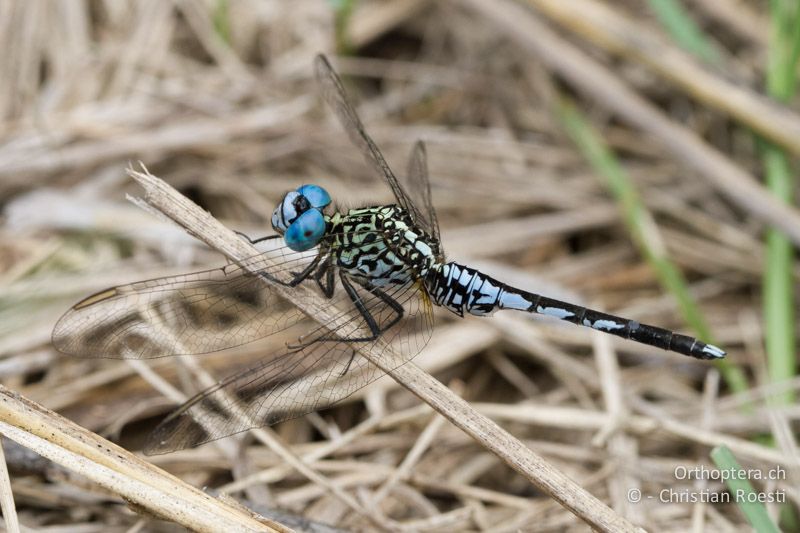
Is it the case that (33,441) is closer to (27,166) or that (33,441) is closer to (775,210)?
(27,166)

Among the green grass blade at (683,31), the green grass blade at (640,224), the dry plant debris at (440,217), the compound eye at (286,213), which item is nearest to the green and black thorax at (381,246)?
the compound eye at (286,213)

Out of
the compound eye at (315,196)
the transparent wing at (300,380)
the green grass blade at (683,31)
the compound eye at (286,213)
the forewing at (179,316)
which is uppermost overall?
the green grass blade at (683,31)

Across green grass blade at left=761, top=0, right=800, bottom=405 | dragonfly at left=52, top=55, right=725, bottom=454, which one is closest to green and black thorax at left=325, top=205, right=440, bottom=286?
dragonfly at left=52, top=55, right=725, bottom=454

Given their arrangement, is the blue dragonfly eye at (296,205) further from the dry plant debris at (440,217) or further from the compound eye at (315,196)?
the dry plant debris at (440,217)

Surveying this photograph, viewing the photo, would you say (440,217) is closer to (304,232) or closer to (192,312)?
(304,232)

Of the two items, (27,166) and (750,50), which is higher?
(750,50)

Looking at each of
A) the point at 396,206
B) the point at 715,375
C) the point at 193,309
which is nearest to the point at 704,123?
the point at 715,375

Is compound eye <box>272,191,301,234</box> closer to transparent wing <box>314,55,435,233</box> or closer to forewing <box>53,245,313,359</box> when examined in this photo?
forewing <box>53,245,313,359</box>
